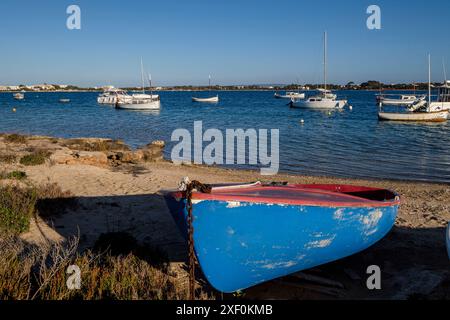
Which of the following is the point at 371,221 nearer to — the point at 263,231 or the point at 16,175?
the point at 263,231

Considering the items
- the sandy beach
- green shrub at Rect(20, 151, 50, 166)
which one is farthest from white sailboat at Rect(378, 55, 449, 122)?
green shrub at Rect(20, 151, 50, 166)

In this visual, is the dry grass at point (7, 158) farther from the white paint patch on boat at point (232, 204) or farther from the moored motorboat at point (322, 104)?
the moored motorboat at point (322, 104)

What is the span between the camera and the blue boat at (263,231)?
501cm

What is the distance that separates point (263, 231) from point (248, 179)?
928cm

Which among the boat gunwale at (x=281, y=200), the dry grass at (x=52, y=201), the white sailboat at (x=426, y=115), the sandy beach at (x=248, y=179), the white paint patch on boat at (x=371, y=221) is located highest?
the white sailboat at (x=426, y=115)

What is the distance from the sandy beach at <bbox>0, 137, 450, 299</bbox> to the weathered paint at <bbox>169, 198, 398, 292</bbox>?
54cm

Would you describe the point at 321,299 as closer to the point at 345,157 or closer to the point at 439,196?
the point at 439,196

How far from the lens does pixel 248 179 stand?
1452 cm

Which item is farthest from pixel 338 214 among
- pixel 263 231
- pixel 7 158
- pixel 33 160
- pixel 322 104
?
pixel 322 104

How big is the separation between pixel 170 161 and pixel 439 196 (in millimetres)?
11293

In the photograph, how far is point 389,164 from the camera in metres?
18.7

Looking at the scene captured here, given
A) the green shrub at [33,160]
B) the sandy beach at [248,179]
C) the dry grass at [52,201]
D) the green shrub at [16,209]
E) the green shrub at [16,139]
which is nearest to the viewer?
the sandy beach at [248,179]

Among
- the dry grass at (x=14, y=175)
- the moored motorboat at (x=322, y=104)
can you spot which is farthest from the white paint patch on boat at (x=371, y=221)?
the moored motorboat at (x=322, y=104)
